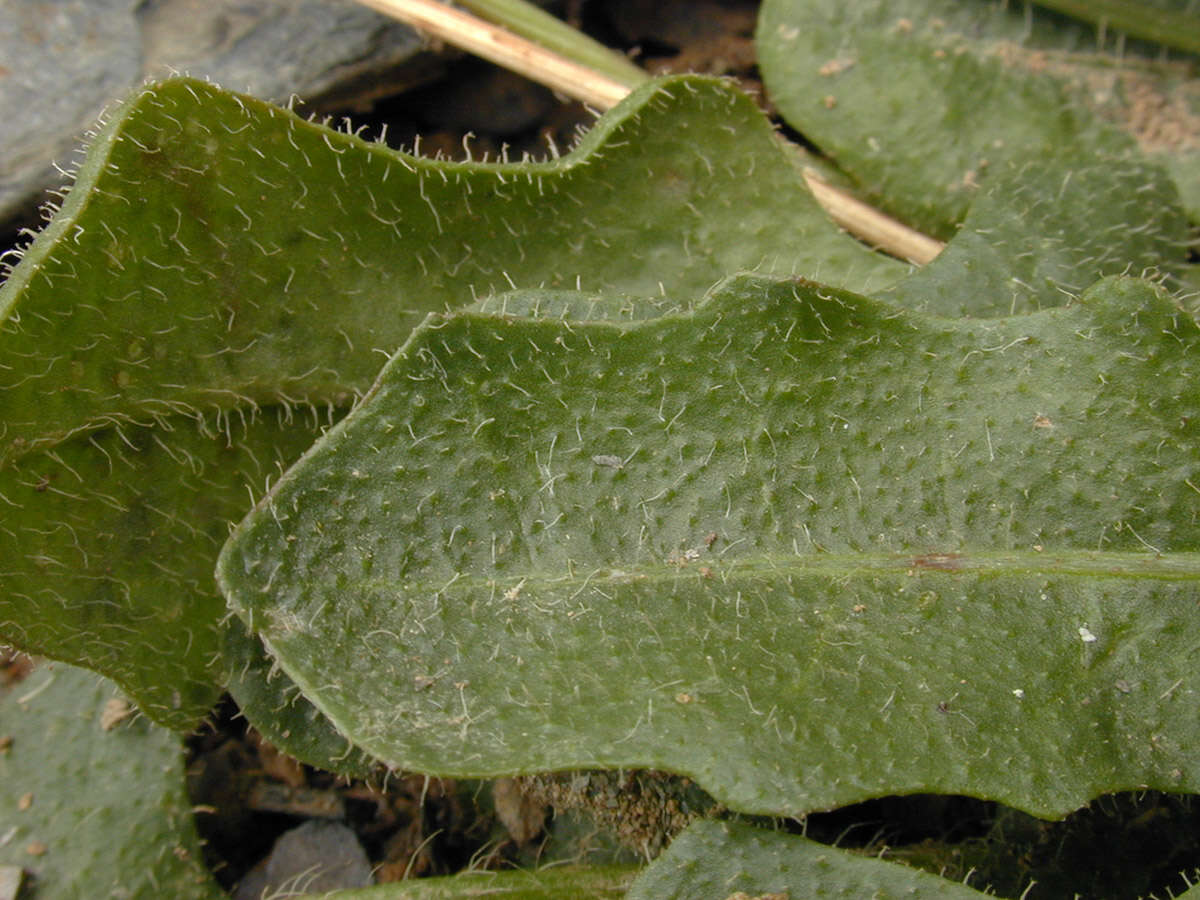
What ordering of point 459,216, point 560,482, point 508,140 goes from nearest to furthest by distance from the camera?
point 560,482 < point 459,216 < point 508,140

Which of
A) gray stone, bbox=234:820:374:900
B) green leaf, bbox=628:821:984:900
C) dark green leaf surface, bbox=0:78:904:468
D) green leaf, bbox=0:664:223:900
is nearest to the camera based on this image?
green leaf, bbox=628:821:984:900

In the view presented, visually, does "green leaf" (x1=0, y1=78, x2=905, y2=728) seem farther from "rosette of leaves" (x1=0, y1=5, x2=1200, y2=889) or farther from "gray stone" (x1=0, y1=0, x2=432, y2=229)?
"gray stone" (x1=0, y1=0, x2=432, y2=229)

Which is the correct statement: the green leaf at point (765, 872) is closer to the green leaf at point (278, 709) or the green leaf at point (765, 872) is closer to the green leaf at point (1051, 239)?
the green leaf at point (278, 709)

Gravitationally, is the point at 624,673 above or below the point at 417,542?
below

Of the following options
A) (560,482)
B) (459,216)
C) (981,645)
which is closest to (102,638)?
(560,482)

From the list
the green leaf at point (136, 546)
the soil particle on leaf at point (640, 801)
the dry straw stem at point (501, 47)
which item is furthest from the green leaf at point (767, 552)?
the dry straw stem at point (501, 47)

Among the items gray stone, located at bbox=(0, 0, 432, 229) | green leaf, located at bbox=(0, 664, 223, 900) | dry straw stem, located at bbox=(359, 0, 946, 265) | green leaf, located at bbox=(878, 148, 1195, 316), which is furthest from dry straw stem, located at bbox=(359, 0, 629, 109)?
green leaf, located at bbox=(0, 664, 223, 900)

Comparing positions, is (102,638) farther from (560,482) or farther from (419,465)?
(560,482)

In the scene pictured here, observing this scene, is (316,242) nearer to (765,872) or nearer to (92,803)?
(92,803)
